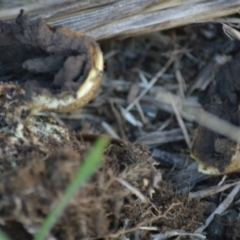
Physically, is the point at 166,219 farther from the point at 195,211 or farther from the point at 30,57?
the point at 30,57

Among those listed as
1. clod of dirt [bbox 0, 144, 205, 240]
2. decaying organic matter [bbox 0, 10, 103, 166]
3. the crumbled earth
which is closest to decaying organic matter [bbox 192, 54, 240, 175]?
the crumbled earth

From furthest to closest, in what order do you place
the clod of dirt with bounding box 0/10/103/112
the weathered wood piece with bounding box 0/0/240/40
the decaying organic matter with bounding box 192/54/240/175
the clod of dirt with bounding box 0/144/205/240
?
the weathered wood piece with bounding box 0/0/240/40, the decaying organic matter with bounding box 192/54/240/175, the clod of dirt with bounding box 0/10/103/112, the clod of dirt with bounding box 0/144/205/240

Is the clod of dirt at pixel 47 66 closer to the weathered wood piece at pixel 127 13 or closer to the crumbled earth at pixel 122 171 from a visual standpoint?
the crumbled earth at pixel 122 171

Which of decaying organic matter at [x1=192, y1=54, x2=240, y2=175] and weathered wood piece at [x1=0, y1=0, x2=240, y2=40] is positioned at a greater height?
weathered wood piece at [x1=0, y1=0, x2=240, y2=40]

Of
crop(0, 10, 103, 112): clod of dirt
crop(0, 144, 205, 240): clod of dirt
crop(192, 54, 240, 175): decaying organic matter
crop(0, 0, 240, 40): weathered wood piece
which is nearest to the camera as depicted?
crop(0, 144, 205, 240): clod of dirt

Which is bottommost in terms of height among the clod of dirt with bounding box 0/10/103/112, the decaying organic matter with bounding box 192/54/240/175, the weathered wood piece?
the decaying organic matter with bounding box 192/54/240/175

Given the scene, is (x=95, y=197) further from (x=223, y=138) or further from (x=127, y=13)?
(x=127, y=13)

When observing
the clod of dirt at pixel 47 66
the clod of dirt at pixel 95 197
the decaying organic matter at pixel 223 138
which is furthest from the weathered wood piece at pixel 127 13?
the clod of dirt at pixel 95 197

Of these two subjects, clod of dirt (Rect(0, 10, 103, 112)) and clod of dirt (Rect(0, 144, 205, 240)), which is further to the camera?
clod of dirt (Rect(0, 10, 103, 112))

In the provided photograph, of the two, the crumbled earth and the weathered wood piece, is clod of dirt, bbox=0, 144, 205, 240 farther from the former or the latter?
the weathered wood piece

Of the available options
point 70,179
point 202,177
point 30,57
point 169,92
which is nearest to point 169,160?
point 202,177

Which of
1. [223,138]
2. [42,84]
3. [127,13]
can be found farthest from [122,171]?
[127,13]
